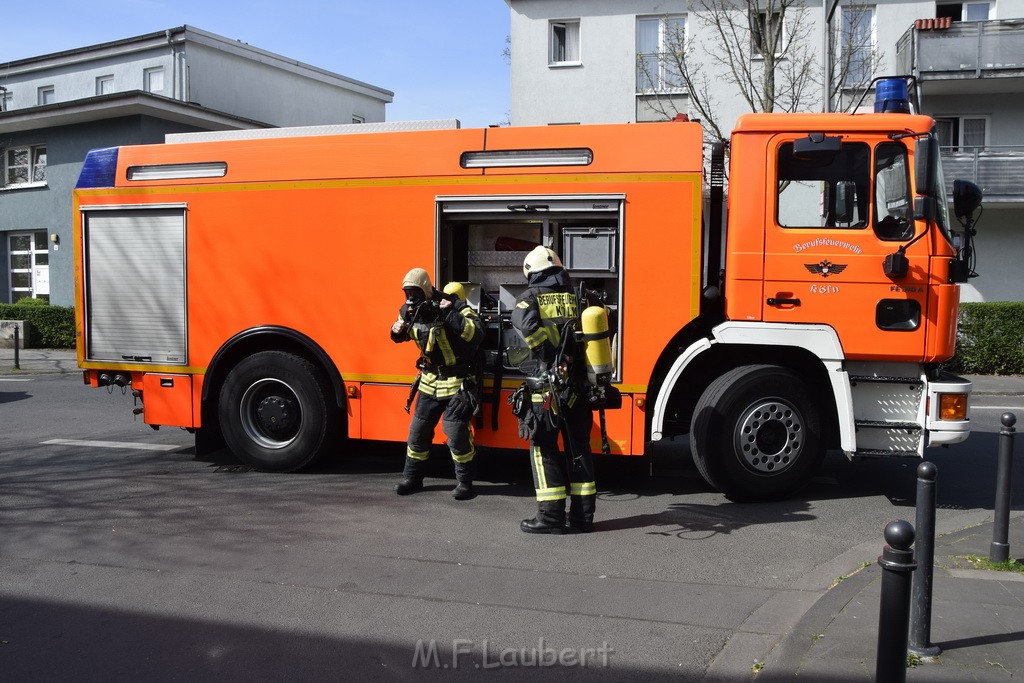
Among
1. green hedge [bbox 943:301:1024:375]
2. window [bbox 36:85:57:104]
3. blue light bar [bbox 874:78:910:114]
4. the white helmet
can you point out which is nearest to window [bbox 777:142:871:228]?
blue light bar [bbox 874:78:910:114]

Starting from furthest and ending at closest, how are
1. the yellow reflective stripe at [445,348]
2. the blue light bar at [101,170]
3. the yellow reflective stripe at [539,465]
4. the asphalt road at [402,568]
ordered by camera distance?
1. the blue light bar at [101,170]
2. the yellow reflective stripe at [445,348]
3. the yellow reflective stripe at [539,465]
4. the asphalt road at [402,568]

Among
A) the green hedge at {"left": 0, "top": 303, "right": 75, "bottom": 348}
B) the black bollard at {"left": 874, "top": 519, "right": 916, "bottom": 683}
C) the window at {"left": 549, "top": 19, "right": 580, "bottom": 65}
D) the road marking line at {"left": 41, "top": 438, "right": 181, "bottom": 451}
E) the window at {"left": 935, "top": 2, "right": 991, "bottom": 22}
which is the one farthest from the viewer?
the window at {"left": 549, "top": 19, "right": 580, "bottom": 65}

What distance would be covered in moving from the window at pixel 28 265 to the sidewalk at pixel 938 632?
24874 millimetres

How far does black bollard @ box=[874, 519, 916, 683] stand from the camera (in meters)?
2.99

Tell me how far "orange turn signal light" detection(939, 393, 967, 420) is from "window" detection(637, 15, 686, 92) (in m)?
15.1

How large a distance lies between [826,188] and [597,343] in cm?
214

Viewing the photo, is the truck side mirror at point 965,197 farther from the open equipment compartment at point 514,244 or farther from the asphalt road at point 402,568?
the open equipment compartment at point 514,244

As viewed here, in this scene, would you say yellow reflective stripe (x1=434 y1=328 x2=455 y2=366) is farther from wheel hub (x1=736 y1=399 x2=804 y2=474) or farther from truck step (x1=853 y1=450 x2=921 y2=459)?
truck step (x1=853 y1=450 x2=921 y2=459)

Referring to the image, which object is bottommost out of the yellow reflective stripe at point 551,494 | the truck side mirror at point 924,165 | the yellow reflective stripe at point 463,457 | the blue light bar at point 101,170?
the yellow reflective stripe at point 551,494

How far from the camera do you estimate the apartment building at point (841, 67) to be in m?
19.6

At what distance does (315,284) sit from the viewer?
7293 mm

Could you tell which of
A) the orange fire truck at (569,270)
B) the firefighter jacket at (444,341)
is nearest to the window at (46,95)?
the orange fire truck at (569,270)

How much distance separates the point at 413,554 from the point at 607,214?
2934mm

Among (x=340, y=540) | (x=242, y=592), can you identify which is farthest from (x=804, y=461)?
(x=242, y=592)
